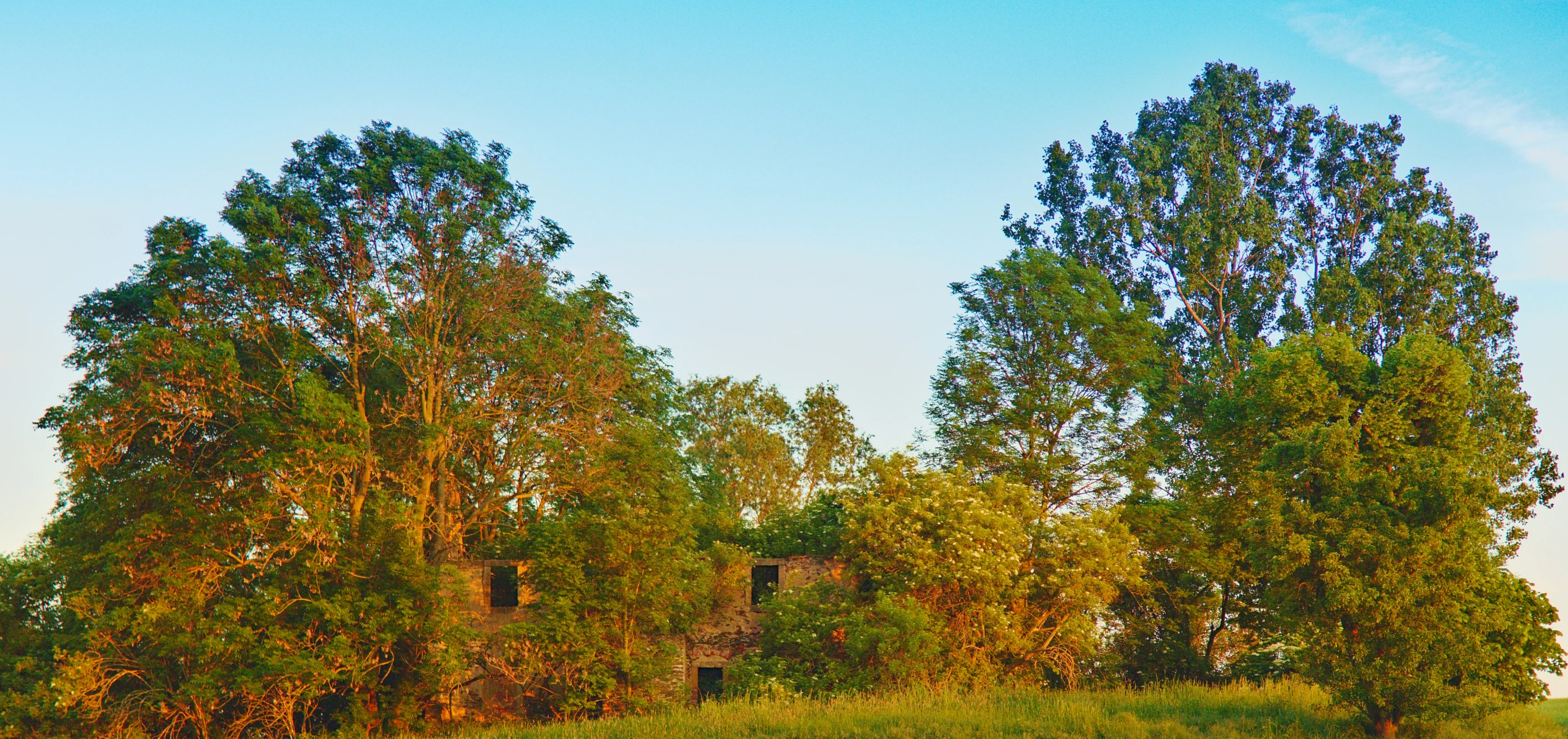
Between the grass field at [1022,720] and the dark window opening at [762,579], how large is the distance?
20.1 feet

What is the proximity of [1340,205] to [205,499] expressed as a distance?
34441 millimetres

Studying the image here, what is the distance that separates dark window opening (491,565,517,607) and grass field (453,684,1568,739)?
6.83m

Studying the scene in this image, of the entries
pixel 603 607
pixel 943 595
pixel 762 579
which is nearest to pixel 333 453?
pixel 603 607

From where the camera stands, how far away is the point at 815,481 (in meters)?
49.4

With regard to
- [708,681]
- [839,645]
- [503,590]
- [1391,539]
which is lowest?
[708,681]

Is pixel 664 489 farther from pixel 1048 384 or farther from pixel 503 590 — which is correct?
pixel 1048 384

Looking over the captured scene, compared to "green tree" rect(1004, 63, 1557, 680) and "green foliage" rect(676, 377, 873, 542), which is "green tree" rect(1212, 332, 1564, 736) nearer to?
"green tree" rect(1004, 63, 1557, 680)

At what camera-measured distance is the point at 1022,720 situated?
68.6ft

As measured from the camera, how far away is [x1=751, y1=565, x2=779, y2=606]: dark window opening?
98.8 feet

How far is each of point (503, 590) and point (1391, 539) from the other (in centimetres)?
2170

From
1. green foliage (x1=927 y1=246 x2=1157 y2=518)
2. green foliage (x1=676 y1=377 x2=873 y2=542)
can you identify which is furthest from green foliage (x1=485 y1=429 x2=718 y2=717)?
green foliage (x1=676 y1=377 x2=873 y2=542)

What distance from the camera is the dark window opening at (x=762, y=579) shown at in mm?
30109

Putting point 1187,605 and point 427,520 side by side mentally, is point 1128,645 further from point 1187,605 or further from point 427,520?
point 427,520

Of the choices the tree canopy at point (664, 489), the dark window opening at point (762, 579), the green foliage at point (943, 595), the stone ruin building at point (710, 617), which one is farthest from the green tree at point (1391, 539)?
the dark window opening at point (762, 579)
